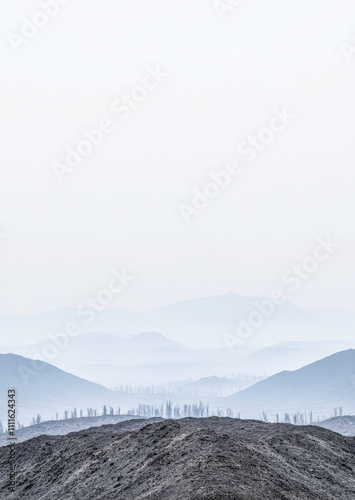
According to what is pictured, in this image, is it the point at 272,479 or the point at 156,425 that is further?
the point at 156,425

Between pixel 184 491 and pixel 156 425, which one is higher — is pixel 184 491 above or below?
below

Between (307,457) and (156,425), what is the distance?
828 centimetres

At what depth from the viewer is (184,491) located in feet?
68.6

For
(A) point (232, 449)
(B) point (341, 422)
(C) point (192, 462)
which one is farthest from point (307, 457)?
(B) point (341, 422)

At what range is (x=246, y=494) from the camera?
1988cm

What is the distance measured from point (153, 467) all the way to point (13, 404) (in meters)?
7.17

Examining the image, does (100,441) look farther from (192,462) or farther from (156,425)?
(192,462)

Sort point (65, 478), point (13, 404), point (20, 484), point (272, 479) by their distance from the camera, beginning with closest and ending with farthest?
point (272, 479)
point (13, 404)
point (65, 478)
point (20, 484)

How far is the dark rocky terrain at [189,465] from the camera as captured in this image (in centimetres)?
2217

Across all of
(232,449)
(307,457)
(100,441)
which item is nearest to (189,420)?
(100,441)

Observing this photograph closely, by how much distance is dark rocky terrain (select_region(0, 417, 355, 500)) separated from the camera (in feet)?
72.7

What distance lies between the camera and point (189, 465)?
24594mm

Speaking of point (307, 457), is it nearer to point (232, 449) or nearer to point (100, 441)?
point (232, 449)

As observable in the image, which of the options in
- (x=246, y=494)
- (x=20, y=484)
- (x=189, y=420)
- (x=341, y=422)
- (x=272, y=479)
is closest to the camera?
(x=246, y=494)
